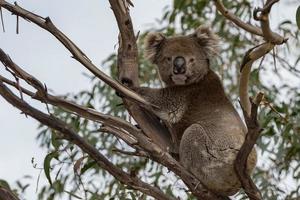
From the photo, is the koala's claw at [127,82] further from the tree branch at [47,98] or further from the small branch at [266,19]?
the small branch at [266,19]

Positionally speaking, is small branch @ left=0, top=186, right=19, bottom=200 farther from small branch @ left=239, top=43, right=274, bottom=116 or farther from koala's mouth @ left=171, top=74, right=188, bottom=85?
koala's mouth @ left=171, top=74, right=188, bottom=85

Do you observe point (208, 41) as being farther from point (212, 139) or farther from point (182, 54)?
point (212, 139)

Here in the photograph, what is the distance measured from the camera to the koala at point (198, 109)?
311 centimetres

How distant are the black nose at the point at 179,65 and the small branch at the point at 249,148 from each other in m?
1.19

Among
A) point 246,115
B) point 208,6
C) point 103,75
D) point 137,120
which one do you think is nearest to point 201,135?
point 137,120

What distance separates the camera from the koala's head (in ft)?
12.0

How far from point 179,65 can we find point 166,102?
1.11 ft

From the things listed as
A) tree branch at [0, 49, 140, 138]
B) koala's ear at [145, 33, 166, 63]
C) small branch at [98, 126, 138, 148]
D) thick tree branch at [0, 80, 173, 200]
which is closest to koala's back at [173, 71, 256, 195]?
koala's ear at [145, 33, 166, 63]

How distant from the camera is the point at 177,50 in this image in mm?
3725

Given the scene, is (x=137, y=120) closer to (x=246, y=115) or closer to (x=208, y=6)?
(x=246, y=115)

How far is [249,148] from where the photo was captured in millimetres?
2268

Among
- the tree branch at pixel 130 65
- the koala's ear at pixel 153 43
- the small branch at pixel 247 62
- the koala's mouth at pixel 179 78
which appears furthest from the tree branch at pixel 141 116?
the koala's ear at pixel 153 43

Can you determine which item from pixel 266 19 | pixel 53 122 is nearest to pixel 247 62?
pixel 266 19

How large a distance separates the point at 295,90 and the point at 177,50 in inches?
68.1
